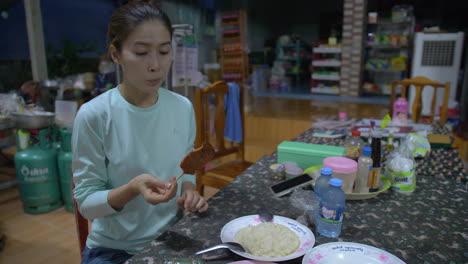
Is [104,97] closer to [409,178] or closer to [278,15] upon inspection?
[409,178]

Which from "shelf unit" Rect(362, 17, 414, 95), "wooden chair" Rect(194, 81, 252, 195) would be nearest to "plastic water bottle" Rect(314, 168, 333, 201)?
"wooden chair" Rect(194, 81, 252, 195)

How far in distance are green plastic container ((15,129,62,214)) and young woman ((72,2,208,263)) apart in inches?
69.5

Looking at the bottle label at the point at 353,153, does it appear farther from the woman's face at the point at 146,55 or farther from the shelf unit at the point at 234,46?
the shelf unit at the point at 234,46

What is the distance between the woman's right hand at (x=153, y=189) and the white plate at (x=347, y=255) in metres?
0.35

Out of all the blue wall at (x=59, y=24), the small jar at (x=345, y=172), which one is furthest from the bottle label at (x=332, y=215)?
the blue wall at (x=59, y=24)

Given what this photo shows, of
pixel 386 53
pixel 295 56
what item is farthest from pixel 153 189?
pixel 295 56

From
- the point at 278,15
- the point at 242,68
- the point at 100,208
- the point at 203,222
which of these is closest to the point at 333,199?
the point at 203,222

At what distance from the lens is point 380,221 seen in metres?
0.89

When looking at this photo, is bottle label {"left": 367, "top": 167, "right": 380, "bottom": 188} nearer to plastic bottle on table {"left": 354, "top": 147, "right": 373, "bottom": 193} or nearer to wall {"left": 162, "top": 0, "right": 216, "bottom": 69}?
plastic bottle on table {"left": 354, "top": 147, "right": 373, "bottom": 193}

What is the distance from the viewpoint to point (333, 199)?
81 cm

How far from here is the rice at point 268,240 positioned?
718 mm

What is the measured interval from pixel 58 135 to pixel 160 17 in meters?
2.18

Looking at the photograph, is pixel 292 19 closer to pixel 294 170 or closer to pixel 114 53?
pixel 294 170

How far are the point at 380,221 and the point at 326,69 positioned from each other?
19.6ft
